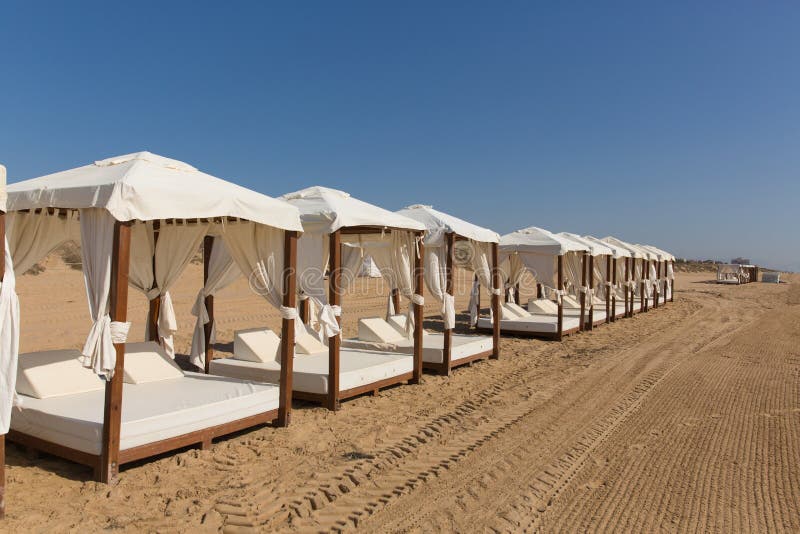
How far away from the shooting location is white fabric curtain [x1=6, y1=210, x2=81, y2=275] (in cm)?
514

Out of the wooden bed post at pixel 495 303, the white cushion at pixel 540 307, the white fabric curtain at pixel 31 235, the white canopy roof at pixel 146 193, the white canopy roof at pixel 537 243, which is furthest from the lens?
the white cushion at pixel 540 307

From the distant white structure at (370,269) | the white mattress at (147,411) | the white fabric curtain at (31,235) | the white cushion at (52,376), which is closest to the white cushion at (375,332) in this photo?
the white mattress at (147,411)

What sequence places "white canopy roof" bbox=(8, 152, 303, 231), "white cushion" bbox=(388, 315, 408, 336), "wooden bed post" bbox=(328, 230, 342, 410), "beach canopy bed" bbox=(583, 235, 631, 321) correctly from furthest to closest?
"beach canopy bed" bbox=(583, 235, 631, 321) → "white cushion" bbox=(388, 315, 408, 336) → "wooden bed post" bbox=(328, 230, 342, 410) → "white canopy roof" bbox=(8, 152, 303, 231)

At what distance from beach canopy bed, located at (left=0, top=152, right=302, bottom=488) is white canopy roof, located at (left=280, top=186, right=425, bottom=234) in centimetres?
63

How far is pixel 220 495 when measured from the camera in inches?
148

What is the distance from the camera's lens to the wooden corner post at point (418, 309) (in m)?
7.47

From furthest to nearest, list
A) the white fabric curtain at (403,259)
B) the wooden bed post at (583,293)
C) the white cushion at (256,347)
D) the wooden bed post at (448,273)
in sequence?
1. the wooden bed post at (583,293)
2. the wooden bed post at (448,273)
3. the white fabric curtain at (403,259)
4. the white cushion at (256,347)

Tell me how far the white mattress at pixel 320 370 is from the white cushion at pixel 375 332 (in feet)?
2.98

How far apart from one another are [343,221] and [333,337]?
1299 mm

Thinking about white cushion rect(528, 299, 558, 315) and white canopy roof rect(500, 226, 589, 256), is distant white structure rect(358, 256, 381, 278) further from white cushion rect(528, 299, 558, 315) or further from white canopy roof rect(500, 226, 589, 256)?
white canopy roof rect(500, 226, 589, 256)

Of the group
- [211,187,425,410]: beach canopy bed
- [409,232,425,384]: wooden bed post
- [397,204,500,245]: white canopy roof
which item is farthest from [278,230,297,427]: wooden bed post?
[397,204,500,245]: white canopy roof

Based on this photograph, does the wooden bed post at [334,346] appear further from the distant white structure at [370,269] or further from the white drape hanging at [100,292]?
the distant white structure at [370,269]

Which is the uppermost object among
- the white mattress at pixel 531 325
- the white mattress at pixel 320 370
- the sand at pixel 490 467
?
the white mattress at pixel 531 325

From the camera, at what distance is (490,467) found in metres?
4.40
